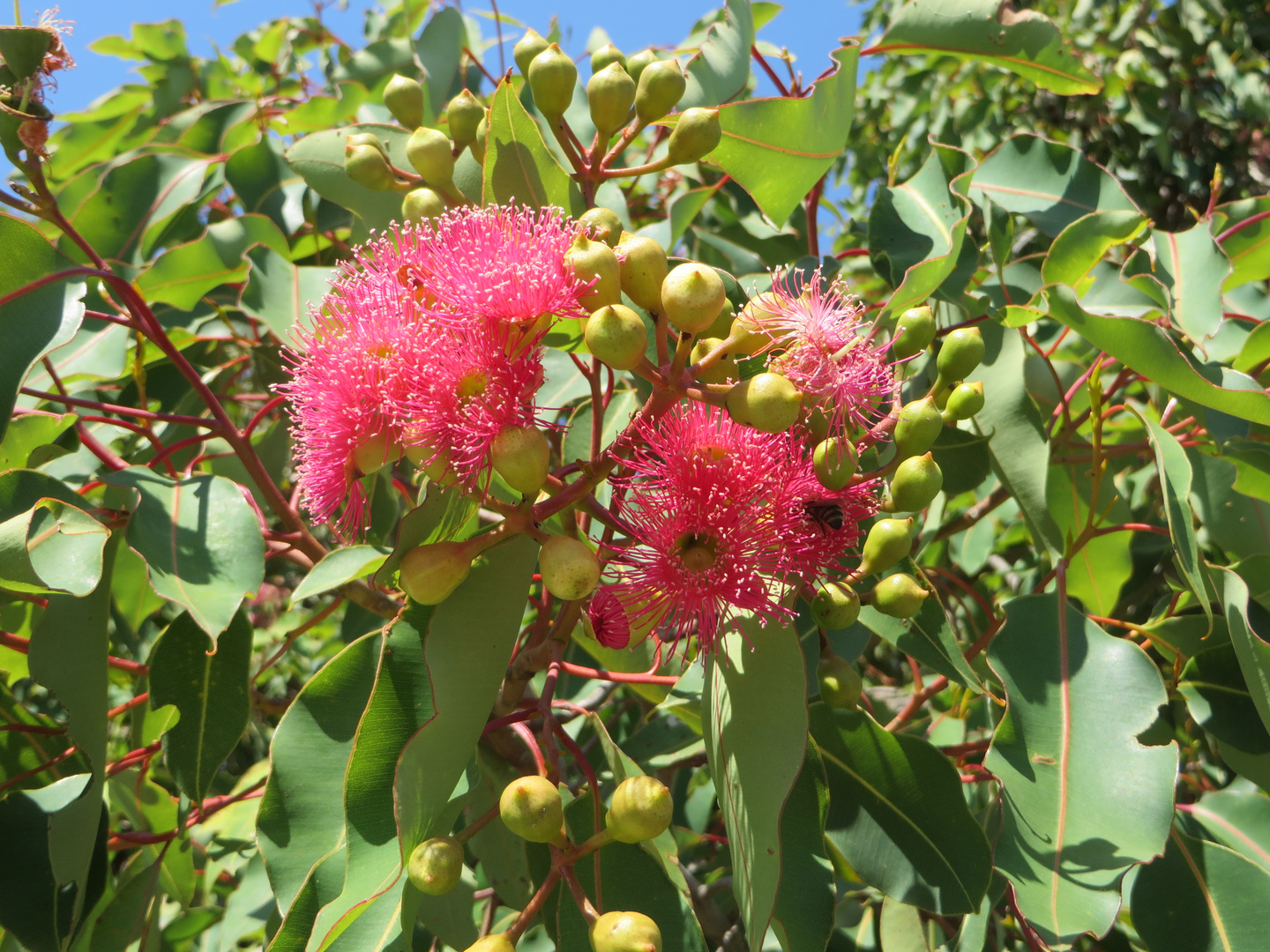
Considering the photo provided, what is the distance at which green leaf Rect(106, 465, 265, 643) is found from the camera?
39.5 inches

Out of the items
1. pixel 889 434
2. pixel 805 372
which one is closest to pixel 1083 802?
pixel 889 434

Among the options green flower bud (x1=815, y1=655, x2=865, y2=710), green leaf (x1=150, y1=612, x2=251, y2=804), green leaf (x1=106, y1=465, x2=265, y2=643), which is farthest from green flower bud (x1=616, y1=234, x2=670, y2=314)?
green leaf (x1=150, y1=612, x2=251, y2=804)

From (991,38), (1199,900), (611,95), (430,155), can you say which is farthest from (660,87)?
(1199,900)

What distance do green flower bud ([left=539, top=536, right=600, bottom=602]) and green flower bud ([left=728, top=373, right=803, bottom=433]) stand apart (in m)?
0.19

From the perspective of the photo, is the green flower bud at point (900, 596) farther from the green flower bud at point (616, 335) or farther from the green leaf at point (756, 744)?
the green flower bud at point (616, 335)

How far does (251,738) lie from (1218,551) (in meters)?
3.41

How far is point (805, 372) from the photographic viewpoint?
0.87 meters

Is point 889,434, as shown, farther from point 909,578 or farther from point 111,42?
point 111,42

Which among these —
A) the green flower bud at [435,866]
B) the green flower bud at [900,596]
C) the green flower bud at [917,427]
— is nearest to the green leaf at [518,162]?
the green flower bud at [917,427]

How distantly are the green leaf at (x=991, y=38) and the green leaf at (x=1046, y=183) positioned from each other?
10 centimetres

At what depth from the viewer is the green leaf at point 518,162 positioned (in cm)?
103

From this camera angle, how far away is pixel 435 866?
828mm

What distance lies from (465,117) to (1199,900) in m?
1.34

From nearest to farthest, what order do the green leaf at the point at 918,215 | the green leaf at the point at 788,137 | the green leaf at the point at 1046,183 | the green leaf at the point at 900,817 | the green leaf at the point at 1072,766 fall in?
1. the green leaf at the point at 1072,766
2. the green leaf at the point at 900,817
3. the green leaf at the point at 788,137
4. the green leaf at the point at 918,215
5. the green leaf at the point at 1046,183
